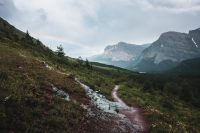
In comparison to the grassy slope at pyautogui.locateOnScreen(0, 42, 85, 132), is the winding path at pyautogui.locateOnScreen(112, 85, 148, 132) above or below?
below

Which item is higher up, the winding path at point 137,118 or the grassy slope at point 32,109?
the grassy slope at point 32,109

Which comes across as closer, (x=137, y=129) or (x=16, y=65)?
(x=137, y=129)

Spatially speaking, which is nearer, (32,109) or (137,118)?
(32,109)

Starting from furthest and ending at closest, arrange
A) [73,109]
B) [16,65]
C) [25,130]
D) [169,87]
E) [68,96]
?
1. [169,87]
2. [16,65]
3. [68,96]
4. [73,109]
5. [25,130]

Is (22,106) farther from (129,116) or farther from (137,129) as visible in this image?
(129,116)

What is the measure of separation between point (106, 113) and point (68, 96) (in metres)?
5.36

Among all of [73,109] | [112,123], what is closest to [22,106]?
[73,109]

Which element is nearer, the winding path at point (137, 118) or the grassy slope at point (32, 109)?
the grassy slope at point (32, 109)

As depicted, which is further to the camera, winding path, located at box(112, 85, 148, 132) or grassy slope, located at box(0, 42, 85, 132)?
winding path, located at box(112, 85, 148, 132)

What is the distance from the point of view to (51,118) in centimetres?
2495

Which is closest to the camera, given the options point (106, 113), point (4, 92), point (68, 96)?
point (4, 92)

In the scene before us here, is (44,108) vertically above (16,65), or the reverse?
(16,65)

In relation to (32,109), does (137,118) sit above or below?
below

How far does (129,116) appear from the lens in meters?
35.3
